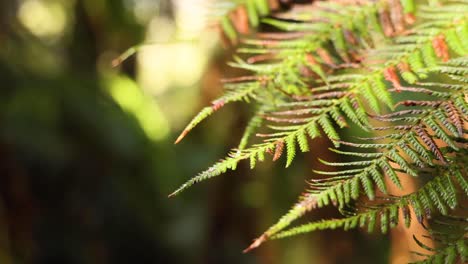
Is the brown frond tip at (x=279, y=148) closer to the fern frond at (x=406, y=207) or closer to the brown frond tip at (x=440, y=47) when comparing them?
the fern frond at (x=406, y=207)

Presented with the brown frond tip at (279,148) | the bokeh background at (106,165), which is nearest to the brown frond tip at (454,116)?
the brown frond tip at (279,148)

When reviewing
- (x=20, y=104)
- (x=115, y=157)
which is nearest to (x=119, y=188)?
(x=115, y=157)

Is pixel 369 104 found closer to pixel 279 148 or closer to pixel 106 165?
pixel 279 148

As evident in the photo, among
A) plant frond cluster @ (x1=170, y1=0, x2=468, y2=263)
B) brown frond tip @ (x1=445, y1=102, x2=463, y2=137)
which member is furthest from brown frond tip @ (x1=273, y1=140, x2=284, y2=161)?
brown frond tip @ (x1=445, y1=102, x2=463, y2=137)

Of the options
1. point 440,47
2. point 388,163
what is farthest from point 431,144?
point 440,47

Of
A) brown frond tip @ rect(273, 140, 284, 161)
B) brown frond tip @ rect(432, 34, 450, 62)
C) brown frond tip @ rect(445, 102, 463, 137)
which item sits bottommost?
brown frond tip @ rect(273, 140, 284, 161)

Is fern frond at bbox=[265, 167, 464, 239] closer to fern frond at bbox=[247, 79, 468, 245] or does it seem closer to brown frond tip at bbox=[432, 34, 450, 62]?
fern frond at bbox=[247, 79, 468, 245]
